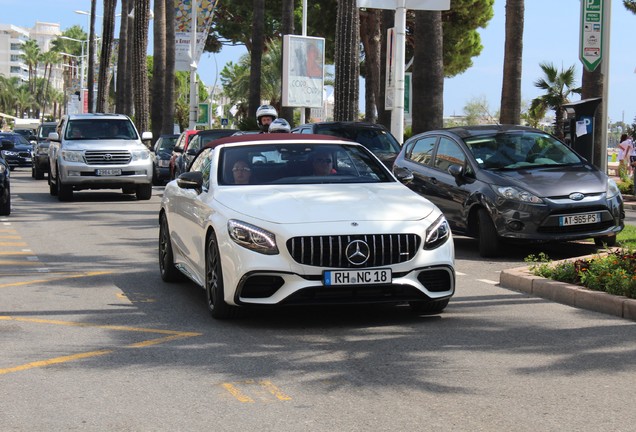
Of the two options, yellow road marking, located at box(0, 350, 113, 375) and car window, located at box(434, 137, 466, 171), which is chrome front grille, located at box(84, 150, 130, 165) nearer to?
car window, located at box(434, 137, 466, 171)

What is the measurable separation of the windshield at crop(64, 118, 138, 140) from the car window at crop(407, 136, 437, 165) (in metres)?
11.2

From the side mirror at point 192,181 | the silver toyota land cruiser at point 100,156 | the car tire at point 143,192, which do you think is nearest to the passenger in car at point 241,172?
the side mirror at point 192,181

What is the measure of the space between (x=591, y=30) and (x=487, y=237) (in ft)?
27.1

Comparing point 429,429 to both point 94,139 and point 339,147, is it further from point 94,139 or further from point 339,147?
point 94,139

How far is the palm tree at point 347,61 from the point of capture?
1252 inches

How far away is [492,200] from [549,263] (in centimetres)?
224

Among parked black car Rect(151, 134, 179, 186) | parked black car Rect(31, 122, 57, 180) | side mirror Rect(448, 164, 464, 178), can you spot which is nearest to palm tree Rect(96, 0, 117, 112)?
parked black car Rect(31, 122, 57, 180)

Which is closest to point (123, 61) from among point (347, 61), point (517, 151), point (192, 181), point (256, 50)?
point (256, 50)

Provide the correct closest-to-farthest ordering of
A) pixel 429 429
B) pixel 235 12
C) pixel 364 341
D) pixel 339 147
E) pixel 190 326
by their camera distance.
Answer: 1. pixel 429 429
2. pixel 364 341
3. pixel 190 326
4. pixel 339 147
5. pixel 235 12

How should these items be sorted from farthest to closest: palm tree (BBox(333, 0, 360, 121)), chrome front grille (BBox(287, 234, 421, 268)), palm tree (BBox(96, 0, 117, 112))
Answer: palm tree (BBox(96, 0, 117, 112)) < palm tree (BBox(333, 0, 360, 121)) < chrome front grille (BBox(287, 234, 421, 268))

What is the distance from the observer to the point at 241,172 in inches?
400

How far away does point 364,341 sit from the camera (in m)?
8.38

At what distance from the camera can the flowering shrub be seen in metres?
9.96

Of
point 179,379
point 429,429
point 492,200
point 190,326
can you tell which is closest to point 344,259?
point 190,326
